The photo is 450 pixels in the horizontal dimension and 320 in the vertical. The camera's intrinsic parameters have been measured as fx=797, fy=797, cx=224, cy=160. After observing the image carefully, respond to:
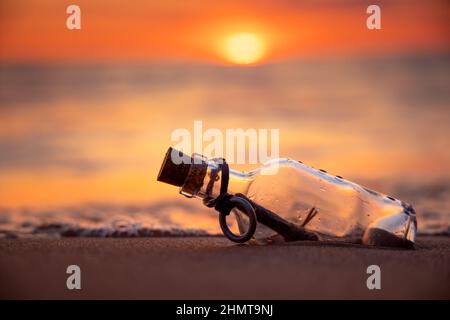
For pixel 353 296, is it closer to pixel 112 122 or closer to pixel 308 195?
pixel 308 195

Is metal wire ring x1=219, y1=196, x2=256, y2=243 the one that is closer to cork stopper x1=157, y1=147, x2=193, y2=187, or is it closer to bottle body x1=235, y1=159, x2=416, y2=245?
bottle body x1=235, y1=159, x2=416, y2=245

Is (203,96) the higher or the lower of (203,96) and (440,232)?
the higher

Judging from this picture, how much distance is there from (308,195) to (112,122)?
6970mm

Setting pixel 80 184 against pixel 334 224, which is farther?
pixel 80 184

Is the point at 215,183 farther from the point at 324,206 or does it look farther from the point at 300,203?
the point at 324,206

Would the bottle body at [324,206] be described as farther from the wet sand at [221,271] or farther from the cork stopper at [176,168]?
the cork stopper at [176,168]

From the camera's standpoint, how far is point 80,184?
25.6 ft

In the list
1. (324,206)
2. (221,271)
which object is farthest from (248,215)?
(221,271)

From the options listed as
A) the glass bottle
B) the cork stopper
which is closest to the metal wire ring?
the glass bottle

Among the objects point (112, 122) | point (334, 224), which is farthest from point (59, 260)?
point (112, 122)

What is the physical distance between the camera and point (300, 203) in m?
3.65

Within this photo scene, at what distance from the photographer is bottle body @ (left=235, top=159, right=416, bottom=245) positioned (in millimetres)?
3654

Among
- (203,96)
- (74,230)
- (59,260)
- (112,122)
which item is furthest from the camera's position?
(203,96)
